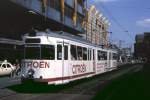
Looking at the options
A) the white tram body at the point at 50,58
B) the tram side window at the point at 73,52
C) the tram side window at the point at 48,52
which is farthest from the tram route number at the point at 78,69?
the tram side window at the point at 48,52

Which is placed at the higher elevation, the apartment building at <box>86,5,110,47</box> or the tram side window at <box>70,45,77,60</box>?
the apartment building at <box>86,5,110,47</box>

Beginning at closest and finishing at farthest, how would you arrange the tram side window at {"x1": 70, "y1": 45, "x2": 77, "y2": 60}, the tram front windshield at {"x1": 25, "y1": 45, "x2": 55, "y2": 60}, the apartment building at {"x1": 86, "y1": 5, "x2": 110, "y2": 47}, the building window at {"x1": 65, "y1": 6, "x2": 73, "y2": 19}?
the tram front windshield at {"x1": 25, "y1": 45, "x2": 55, "y2": 60} → the tram side window at {"x1": 70, "y1": 45, "x2": 77, "y2": 60} → the building window at {"x1": 65, "y1": 6, "x2": 73, "y2": 19} → the apartment building at {"x1": 86, "y1": 5, "x2": 110, "y2": 47}

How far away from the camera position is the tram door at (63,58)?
75.2 feet

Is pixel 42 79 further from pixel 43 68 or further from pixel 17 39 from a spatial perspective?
pixel 17 39

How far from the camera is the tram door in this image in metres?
22.9

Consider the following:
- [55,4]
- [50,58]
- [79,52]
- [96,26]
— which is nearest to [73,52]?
[79,52]

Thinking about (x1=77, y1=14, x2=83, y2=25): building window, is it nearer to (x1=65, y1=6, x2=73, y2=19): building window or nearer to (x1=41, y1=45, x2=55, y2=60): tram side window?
(x1=65, y1=6, x2=73, y2=19): building window

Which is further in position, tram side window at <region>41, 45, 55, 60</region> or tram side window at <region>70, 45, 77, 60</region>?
tram side window at <region>70, 45, 77, 60</region>

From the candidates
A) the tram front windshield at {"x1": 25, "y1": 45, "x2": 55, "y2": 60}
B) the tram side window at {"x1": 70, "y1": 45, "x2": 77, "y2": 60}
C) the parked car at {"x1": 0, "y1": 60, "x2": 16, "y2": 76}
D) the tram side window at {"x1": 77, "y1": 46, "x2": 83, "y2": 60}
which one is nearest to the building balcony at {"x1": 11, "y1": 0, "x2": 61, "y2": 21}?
the parked car at {"x1": 0, "y1": 60, "x2": 16, "y2": 76}

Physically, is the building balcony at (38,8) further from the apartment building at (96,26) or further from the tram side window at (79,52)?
the apartment building at (96,26)

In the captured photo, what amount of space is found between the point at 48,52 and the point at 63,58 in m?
1.32

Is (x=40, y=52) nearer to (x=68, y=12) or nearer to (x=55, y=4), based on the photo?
(x=55, y=4)

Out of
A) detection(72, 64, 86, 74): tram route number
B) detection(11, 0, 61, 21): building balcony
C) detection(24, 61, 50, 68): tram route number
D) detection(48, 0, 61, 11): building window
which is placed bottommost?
detection(72, 64, 86, 74): tram route number

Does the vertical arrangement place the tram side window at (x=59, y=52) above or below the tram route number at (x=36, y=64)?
above
